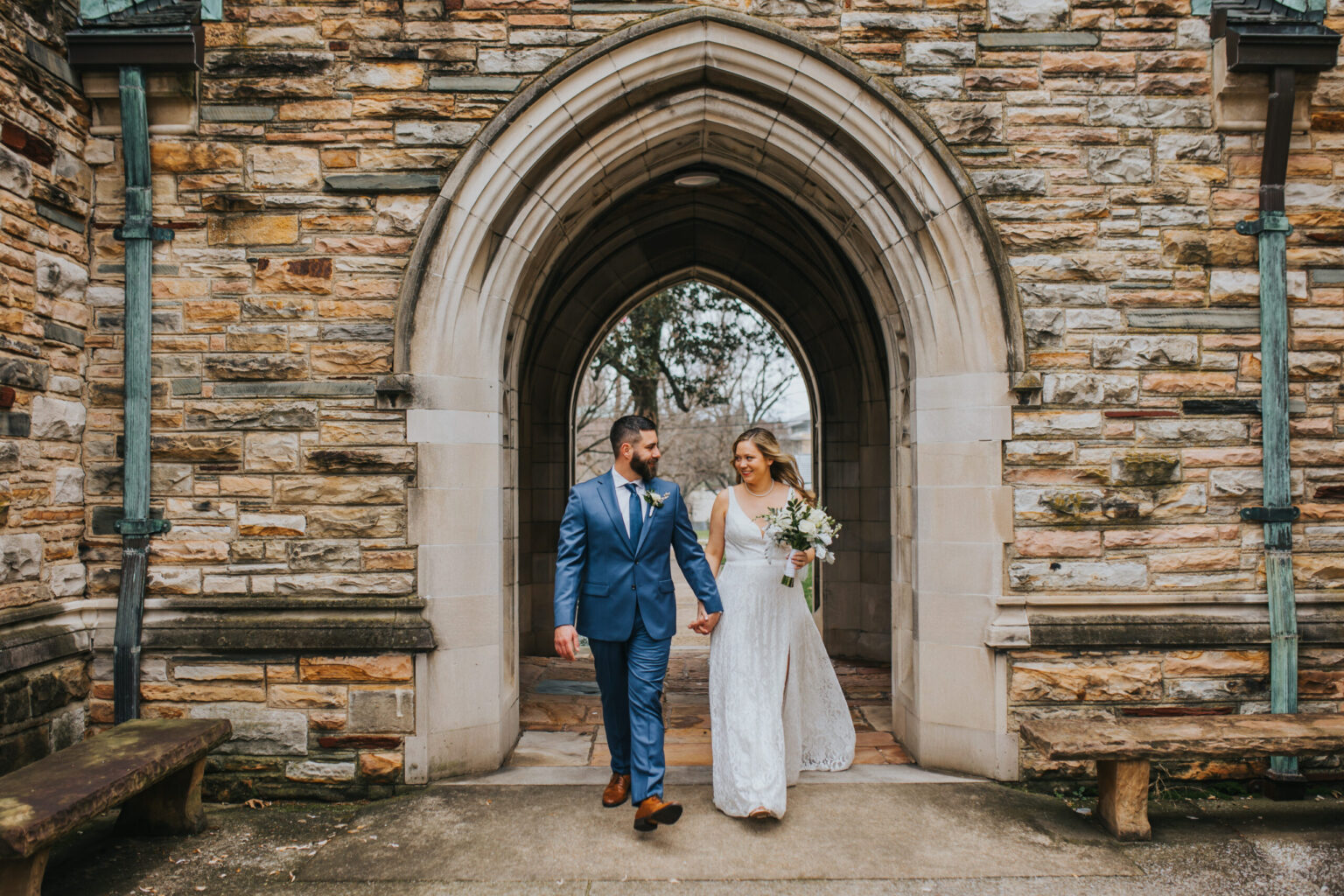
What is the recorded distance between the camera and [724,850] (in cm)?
353

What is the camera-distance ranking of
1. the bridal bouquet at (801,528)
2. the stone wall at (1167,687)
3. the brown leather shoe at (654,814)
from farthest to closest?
the stone wall at (1167,687), the bridal bouquet at (801,528), the brown leather shoe at (654,814)

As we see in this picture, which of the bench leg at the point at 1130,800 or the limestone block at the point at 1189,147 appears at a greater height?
the limestone block at the point at 1189,147

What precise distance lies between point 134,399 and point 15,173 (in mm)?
1138

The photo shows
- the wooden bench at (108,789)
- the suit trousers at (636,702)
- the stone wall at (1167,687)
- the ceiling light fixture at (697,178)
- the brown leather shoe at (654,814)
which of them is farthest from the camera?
the ceiling light fixture at (697,178)

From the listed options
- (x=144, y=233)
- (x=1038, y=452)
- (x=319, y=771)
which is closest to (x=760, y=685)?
(x=1038, y=452)

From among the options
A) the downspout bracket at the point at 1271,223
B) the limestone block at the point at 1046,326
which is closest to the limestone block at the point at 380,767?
the limestone block at the point at 1046,326

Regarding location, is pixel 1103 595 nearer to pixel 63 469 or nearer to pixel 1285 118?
pixel 1285 118

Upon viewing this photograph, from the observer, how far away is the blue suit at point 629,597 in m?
3.73

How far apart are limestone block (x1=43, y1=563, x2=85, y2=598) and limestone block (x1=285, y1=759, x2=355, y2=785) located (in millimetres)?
1385

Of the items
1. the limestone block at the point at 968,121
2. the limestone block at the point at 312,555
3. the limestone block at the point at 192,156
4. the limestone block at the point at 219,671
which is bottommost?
the limestone block at the point at 219,671

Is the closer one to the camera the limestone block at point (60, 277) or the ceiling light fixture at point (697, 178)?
the limestone block at point (60, 277)

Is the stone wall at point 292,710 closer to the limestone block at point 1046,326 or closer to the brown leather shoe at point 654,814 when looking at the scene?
the brown leather shoe at point 654,814

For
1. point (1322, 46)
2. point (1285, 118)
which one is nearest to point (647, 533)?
point (1285, 118)

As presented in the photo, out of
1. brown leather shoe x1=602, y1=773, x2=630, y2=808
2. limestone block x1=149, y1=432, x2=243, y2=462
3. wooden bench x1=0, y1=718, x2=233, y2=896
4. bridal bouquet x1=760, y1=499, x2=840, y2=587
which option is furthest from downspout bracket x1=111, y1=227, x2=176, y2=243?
brown leather shoe x1=602, y1=773, x2=630, y2=808
